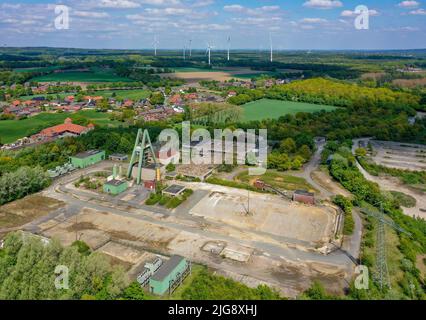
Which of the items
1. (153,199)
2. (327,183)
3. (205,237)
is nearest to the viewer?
(205,237)

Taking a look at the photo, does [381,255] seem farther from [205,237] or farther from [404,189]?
[404,189]

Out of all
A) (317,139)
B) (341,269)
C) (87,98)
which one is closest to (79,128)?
(87,98)

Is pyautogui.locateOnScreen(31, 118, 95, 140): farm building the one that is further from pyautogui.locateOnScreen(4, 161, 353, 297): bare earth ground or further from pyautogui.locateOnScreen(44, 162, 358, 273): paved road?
pyautogui.locateOnScreen(4, 161, 353, 297): bare earth ground

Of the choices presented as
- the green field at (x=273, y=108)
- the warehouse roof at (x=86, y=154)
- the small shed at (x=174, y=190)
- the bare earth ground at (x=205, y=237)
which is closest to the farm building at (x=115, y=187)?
the bare earth ground at (x=205, y=237)

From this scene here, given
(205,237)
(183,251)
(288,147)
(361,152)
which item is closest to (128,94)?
(288,147)

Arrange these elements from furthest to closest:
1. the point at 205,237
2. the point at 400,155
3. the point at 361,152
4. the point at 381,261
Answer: the point at 400,155 < the point at 361,152 < the point at 205,237 < the point at 381,261

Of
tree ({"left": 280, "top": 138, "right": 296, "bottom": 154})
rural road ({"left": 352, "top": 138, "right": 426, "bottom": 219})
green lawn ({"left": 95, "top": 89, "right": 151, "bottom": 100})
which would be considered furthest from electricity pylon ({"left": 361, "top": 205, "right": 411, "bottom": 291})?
green lawn ({"left": 95, "top": 89, "right": 151, "bottom": 100})

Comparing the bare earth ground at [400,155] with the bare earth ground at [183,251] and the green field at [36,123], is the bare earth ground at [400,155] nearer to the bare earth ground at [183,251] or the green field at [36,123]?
the bare earth ground at [183,251]
